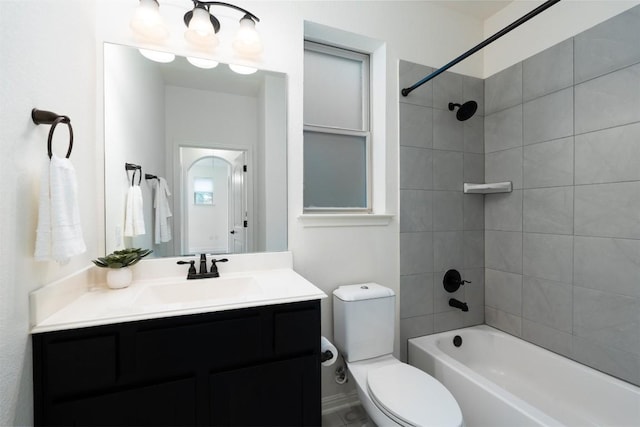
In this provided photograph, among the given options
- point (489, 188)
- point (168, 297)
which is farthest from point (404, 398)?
point (489, 188)

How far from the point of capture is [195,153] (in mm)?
1517

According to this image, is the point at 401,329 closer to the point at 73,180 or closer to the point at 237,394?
the point at 237,394

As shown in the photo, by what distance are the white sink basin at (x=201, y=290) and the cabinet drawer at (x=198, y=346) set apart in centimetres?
24

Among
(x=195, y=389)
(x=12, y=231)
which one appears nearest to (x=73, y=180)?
(x=12, y=231)

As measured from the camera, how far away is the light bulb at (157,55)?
1.40 m

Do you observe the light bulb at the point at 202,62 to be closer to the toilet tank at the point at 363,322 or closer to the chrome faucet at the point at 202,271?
the chrome faucet at the point at 202,271

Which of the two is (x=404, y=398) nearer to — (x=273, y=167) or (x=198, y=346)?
(x=198, y=346)

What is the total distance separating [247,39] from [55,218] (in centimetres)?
120

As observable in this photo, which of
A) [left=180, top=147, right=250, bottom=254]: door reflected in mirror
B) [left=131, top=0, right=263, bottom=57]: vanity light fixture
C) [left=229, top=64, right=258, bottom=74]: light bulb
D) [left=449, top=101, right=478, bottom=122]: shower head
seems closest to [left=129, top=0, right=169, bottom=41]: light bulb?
[left=131, top=0, right=263, bottom=57]: vanity light fixture

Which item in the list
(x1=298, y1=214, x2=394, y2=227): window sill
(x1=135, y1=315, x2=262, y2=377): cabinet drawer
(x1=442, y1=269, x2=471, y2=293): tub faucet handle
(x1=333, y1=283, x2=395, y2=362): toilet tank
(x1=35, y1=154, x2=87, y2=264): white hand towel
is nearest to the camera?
(x1=35, y1=154, x2=87, y2=264): white hand towel

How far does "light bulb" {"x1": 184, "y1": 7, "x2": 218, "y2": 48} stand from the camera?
134cm

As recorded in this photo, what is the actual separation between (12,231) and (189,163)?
829 millimetres

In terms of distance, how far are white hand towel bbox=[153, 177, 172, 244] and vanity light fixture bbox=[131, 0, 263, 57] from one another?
2.32 feet

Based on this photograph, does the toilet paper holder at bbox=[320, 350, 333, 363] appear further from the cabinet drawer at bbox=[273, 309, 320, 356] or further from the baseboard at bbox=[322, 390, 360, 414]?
the baseboard at bbox=[322, 390, 360, 414]
